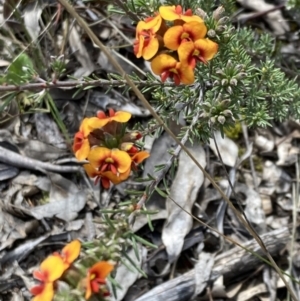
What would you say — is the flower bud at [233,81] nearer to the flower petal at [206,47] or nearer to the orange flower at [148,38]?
the flower petal at [206,47]

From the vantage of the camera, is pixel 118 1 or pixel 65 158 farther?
pixel 65 158

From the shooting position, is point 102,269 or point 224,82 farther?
point 224,82

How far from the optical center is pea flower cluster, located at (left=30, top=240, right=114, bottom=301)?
203 cm

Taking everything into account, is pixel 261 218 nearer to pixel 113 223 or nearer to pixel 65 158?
pixel 65 158

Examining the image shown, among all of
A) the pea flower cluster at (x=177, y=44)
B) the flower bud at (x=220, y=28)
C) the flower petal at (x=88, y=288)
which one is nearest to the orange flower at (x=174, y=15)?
the pea flower cluster at (x=177, y=44)

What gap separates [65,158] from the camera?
3.69 metres

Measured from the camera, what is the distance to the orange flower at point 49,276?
6.73ft

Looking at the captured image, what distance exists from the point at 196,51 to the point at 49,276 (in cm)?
109

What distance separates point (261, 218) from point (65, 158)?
1312 mm

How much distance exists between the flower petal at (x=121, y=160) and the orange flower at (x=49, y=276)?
0.45 meters

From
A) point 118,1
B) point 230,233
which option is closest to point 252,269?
point 230,233

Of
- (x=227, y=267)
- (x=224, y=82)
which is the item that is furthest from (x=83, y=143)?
(x=227, y=267)

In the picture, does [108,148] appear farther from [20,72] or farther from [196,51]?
[20,72]

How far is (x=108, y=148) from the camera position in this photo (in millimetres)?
2447
